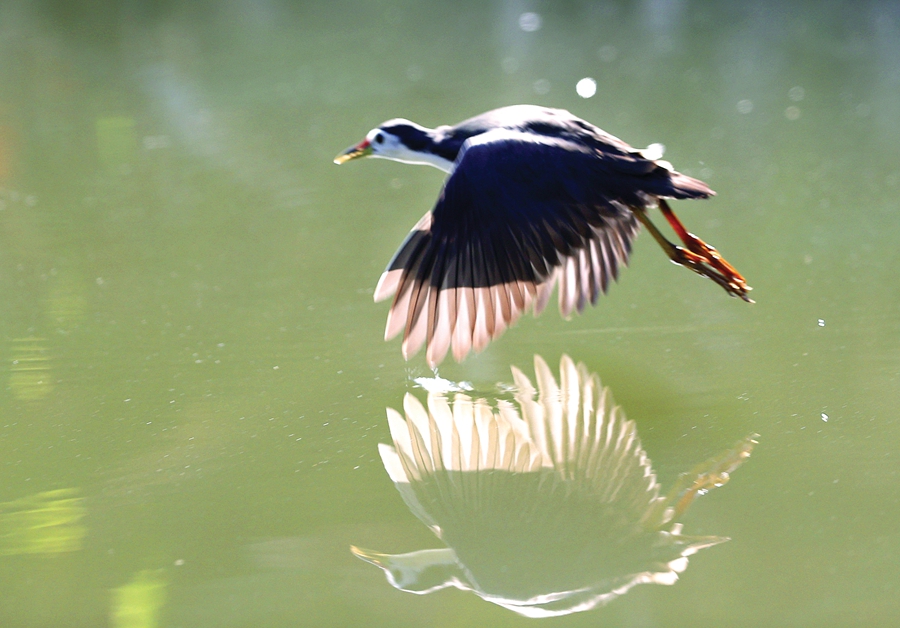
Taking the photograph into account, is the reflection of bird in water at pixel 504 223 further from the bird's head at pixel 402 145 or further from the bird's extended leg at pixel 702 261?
the bird's head at pixel 402 145

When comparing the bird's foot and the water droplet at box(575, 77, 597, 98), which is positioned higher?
the water droplet at box(575, 77, 597, 98)

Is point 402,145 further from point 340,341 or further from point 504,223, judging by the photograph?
point 504,223

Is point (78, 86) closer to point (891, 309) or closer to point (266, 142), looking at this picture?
point (266, 142)

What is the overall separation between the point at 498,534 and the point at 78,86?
5938mm

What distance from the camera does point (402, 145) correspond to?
12.2ft

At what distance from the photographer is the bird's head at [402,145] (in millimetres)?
3637

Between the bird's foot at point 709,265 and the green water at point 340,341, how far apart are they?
0.64 ft

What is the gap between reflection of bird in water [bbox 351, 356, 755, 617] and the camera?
2312 mm

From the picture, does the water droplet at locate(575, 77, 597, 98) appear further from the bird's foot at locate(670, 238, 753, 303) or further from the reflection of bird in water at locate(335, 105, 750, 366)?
the reflection of bird in water at locate(335, 105, 750, 366)

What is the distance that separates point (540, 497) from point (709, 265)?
45.5 inches

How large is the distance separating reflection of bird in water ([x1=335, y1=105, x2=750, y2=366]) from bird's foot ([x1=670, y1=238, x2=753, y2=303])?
0.94 ft

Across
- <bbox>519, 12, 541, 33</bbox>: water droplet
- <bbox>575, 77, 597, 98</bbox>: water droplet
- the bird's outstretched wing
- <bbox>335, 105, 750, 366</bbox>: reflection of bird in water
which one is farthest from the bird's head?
<bbox>519, 12, 541, 33</bbox>: water droplet

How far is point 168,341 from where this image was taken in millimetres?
3611

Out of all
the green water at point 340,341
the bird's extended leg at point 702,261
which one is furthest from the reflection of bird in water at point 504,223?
the green water at point 340,341
